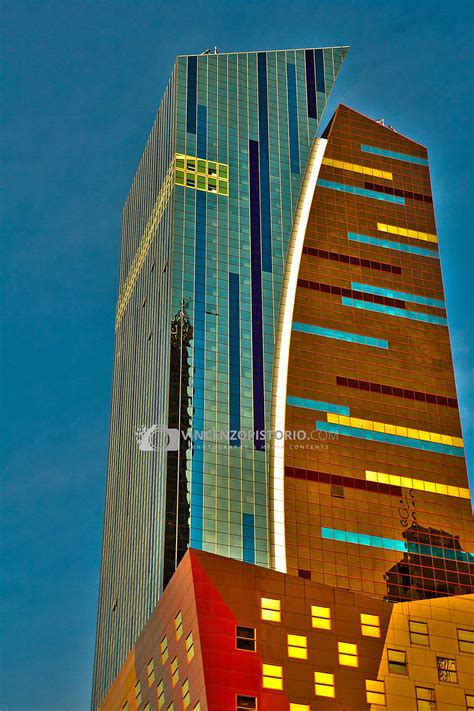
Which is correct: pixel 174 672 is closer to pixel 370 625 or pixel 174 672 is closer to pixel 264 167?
pixel 370 625

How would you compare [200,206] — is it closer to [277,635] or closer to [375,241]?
[375,241]

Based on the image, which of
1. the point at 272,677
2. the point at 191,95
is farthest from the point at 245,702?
the point at 191,95

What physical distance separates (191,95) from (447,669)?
3869 inches

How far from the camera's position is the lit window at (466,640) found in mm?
133125

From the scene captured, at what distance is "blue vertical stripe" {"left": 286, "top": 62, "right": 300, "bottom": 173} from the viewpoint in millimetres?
181875

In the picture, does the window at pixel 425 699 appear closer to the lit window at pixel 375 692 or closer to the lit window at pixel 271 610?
the lit window at pixel 375 692

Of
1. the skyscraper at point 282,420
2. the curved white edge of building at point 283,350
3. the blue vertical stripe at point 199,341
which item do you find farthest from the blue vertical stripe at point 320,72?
the blue vertical stripe at point 199,341

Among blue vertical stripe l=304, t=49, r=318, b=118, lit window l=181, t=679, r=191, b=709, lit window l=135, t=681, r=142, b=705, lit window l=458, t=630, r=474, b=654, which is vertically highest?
blue vertical stripe l=304, t=49, r=318, b=118

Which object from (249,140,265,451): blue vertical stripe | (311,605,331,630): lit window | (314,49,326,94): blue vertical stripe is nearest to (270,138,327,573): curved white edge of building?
(249,140,265,451): blue vertical stripe

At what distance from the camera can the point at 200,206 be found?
17175 centimetres

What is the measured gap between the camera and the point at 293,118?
186375 millimetres

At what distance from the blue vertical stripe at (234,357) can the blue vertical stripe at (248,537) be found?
10499mm

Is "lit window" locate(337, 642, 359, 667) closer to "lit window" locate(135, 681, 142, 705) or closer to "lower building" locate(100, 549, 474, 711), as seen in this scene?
"lower building" locate(100, 549, 474, 711)

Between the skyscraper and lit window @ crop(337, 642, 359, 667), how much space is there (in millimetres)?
161
